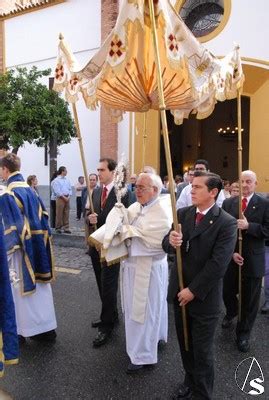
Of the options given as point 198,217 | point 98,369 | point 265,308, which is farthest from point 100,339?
point 265,308

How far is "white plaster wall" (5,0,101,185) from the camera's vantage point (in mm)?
13609

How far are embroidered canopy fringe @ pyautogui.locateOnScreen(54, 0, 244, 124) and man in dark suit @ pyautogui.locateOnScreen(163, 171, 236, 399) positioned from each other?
4.05 ft

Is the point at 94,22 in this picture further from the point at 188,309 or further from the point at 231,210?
the point at 188,309

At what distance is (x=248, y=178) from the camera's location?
4.13 metres

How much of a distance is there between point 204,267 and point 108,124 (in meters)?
10.9

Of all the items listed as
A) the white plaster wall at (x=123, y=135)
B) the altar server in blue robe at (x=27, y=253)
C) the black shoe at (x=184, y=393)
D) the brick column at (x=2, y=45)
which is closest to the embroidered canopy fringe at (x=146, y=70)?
the altar server in blue robe at (x=27, y=253)

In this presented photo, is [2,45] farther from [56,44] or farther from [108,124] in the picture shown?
[108,124]

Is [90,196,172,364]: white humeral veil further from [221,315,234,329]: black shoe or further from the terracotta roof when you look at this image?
the terracotta roof

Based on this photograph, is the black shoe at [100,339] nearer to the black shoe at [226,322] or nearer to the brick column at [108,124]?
the black shoe at [226,322]

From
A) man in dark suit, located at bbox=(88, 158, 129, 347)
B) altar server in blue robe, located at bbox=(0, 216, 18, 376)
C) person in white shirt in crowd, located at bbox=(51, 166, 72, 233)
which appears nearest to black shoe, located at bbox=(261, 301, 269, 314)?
man in dark suit, located at bbox=(88, 158, 129, 347)

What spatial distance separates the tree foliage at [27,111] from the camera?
365 inches

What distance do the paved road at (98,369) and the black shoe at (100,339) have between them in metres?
0.06

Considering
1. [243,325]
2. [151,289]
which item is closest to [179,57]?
[151,289]

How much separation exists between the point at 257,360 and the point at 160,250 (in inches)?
56.9
